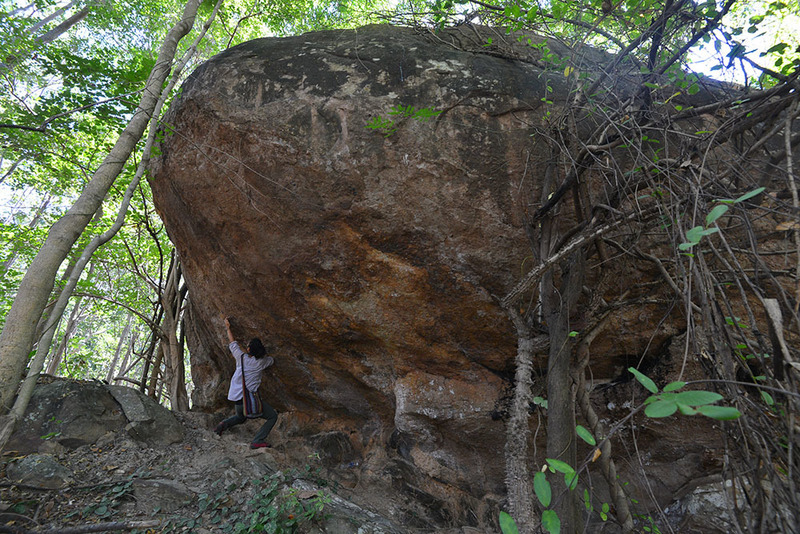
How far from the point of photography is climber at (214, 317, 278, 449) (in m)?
4.60

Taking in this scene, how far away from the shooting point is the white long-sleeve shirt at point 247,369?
4.63m

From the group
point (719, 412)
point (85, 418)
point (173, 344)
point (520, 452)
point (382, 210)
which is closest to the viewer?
point (719, 412)

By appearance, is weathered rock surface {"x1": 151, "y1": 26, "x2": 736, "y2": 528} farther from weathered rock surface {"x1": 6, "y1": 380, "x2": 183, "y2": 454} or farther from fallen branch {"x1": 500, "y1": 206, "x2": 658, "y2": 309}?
weathered rock surface {"x1": 6, "y1": 380, "x2": 183, "y2": 454}

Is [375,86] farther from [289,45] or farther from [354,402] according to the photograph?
[354,402]

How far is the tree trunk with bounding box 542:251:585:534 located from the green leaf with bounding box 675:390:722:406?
1.71 meters

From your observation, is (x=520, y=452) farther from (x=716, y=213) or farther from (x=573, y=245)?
(x=716, y=213)

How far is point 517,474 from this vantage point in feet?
8.80

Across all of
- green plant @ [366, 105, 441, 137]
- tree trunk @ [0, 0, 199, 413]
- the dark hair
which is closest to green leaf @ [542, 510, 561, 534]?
green plant @ [366, 105, 441, 137]

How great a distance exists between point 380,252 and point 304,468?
8.18 ft

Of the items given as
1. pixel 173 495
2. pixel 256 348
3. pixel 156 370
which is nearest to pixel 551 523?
pixel 173 495

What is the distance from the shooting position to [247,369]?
4.63 m

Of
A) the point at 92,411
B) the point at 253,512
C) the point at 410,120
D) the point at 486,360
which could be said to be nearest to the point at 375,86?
the point at 410,120

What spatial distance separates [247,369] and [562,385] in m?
3.49

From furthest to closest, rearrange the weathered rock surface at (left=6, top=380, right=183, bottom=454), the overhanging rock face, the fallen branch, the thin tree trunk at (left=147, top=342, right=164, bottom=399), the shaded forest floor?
the thin tree trunk at (left=147, top=342, right=164, bottom=399), the weathered rock surface at (left=6, top=380, right=183, bottom=454), the overhanging rock face, the shaded forest floor, the fallen branch
